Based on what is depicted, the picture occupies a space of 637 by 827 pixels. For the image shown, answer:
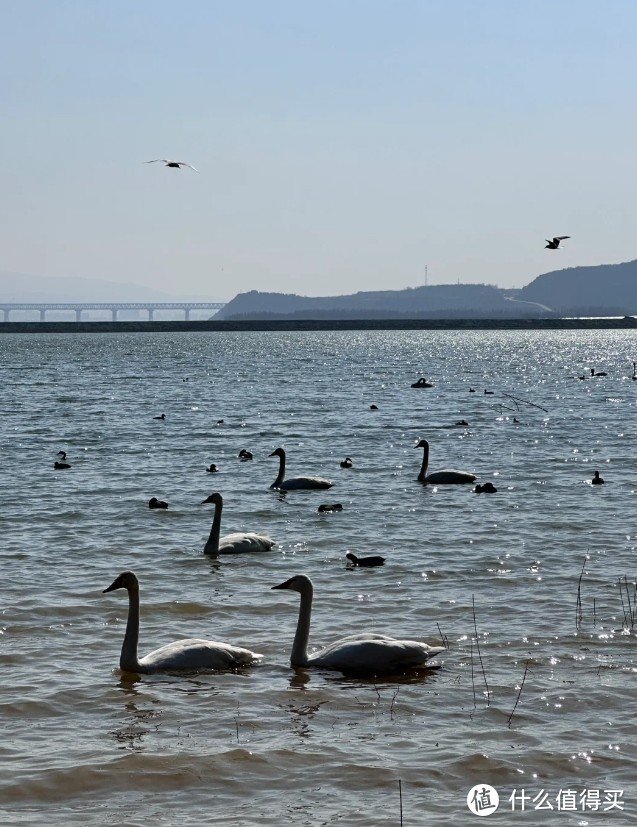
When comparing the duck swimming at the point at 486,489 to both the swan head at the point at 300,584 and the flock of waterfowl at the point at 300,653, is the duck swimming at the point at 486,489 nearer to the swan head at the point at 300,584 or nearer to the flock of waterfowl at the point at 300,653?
the flock of waterfowl at the point at 300,653

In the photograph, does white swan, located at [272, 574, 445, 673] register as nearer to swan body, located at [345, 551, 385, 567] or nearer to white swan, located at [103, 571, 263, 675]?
white swan, located at [103, 571, 263, 675]

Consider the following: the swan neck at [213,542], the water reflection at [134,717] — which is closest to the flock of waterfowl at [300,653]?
the water reflection at [134,717]

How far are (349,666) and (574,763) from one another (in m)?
3.00

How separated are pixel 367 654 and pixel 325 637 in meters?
1.64

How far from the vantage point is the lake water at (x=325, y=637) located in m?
9.67

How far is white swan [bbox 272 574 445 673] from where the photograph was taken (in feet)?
40.4

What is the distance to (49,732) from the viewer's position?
11.0 m

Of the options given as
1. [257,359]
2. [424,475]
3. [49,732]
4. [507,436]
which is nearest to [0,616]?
[49,732]

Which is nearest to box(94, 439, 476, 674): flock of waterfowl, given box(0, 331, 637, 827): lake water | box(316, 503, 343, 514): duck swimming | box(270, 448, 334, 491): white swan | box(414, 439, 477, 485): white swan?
box(0, 331, 637, 827): lake water

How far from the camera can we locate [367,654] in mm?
12352

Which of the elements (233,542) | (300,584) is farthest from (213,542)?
(300,584)

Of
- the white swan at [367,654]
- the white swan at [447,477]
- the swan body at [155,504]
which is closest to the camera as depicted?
the white swan at [367,654]

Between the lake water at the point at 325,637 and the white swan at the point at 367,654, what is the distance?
0.17 metres

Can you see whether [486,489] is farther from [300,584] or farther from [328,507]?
[300,584]
